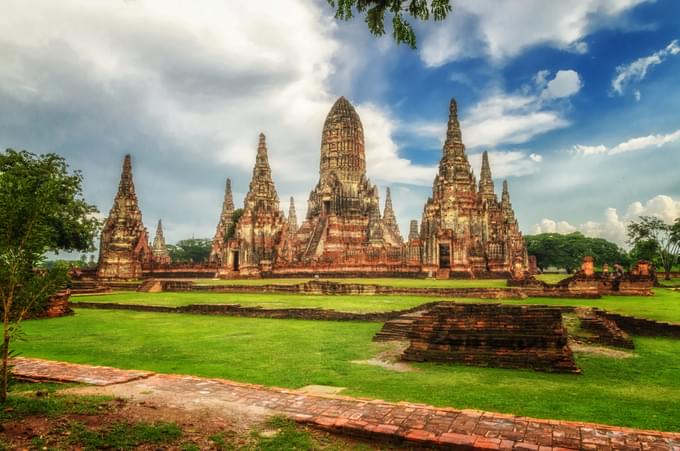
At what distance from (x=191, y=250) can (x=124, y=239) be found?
1869 inches

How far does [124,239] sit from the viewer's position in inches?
1645

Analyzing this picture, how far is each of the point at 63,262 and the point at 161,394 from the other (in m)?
2.37

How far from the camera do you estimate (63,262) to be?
694cm

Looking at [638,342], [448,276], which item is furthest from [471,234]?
[638,342]

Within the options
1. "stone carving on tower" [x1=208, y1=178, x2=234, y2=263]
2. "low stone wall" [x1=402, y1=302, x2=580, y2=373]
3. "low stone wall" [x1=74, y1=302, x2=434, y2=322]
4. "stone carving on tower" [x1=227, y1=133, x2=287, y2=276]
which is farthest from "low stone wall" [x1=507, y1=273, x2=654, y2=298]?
"stone carving on tower" [x1=208, y1=178, x2=234, y2=263]

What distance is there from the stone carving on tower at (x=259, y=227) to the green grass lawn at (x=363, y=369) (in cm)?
3103

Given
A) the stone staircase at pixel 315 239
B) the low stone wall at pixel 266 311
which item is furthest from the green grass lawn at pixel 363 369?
the stone staircase at pixel 315 239

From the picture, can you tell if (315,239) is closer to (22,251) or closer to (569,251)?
(569,251)

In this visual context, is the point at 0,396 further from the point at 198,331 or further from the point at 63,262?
the point at 198,331

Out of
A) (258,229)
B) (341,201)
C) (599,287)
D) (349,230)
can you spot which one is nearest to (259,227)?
(258,229)

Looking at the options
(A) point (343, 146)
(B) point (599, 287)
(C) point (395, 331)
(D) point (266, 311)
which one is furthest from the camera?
(A) point (343, 146)

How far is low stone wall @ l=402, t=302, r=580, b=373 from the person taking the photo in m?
8.41

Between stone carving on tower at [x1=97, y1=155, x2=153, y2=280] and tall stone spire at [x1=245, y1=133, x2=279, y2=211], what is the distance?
10.4 meters

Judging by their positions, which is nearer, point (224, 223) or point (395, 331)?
point (395, 331)
